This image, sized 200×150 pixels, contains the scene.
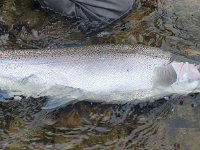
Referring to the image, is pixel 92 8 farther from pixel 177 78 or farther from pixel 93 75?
pixel 177 78

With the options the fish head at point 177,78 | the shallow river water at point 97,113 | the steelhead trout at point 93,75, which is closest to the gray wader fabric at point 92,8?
the shallow river water at point 97,113

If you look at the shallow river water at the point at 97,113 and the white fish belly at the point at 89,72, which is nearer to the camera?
the shallow river water at the point at 97,113

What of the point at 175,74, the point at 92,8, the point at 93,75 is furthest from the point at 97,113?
the point at 92,8

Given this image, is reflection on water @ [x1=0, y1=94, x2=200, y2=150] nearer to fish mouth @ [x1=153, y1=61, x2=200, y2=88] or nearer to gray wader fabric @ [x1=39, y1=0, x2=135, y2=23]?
fish mouth @ [x1=153, y1=61, x2=200, y2=88]

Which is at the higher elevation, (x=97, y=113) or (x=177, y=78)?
(x=177, y=78)

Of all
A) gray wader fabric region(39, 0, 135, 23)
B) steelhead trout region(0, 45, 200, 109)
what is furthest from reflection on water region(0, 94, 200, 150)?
gray wader fabric region(39, 0, 135, 23)

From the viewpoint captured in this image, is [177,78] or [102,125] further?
[177,78]

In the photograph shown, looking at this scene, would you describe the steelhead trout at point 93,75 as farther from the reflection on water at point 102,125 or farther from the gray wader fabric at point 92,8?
the gray wader fabric at point 92,8
